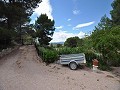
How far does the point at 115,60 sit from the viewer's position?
16.7m

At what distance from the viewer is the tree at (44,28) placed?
42250mm

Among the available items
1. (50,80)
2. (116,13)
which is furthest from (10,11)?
(116,13)

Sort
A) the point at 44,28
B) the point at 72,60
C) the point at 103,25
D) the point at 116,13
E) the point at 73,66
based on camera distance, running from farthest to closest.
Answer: the point at 44,28 < the point at 116,13 < the point at 103,25 < the point at 72,60 < the point at 73,66

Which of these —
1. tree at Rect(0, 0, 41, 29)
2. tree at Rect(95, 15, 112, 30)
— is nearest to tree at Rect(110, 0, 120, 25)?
tree at Rect(95, 15, 112, 30)

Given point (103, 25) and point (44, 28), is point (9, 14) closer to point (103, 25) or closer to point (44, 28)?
point (103, 25)

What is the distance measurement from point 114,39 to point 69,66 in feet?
13.4

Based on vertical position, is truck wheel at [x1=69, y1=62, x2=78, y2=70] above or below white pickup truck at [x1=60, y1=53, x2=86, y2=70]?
below

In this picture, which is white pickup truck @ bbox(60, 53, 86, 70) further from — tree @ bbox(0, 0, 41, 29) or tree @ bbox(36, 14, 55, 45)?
tree @ bbox(36, 14, 55, 45)

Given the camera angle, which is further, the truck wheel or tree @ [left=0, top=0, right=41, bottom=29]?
tree @ [left=0, top=0, right=41, bottom=29]

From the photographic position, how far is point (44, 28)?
42688 millimetres

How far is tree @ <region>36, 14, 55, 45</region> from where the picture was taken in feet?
139

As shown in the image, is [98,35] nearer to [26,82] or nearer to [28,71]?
[28,71]

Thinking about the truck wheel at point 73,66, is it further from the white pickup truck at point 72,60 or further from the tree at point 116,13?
the tree at point 116,13

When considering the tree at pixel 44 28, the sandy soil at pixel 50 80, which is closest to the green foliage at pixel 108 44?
the sandy soil at pixel 50 80
